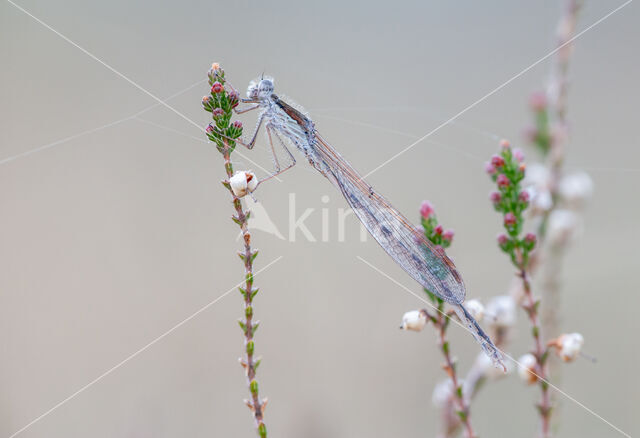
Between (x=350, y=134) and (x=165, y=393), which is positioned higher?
(x=350, y=134)

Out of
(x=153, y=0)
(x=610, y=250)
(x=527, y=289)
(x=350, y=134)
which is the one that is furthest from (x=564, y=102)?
(x=153, y=0)

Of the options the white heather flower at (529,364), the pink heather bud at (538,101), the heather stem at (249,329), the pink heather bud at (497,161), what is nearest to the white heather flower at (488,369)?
the white heather flower at (529,364)

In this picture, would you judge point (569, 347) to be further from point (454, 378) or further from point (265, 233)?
point (265, 233)

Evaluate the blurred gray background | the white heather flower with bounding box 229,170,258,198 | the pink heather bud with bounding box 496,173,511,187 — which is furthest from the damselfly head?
the pink heather bud with bounding box 496,173,511,187

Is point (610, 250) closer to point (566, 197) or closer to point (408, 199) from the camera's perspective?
Result: point (408, 199)

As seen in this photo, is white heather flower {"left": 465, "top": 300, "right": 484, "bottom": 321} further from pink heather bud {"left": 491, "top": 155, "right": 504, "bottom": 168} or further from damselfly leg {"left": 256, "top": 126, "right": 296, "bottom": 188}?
damselfly leg {"left": 256, "top": 126, "right": 296, "bottom": 188}

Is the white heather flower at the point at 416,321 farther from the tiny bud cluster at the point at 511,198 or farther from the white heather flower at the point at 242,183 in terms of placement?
the white heather flower at the point at 242,183
